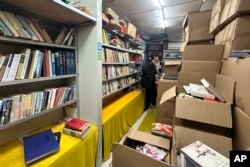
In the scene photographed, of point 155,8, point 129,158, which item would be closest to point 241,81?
point 129,158

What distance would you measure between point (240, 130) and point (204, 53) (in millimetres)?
1043

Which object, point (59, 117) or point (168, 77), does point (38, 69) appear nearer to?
point (59, 117)

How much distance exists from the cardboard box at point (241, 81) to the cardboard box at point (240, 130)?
0.04 metres

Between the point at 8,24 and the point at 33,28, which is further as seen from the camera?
the point at 33,28

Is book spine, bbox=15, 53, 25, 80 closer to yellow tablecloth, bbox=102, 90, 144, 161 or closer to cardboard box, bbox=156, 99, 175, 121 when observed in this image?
yellow tablecloth, bbox=102, 90, 144, 161

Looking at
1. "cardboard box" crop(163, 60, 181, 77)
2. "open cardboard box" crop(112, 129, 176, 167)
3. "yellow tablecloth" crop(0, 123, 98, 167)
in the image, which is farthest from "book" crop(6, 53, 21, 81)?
"cardboard box" crop(163, 60, 181, 77)

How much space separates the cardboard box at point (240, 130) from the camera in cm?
103

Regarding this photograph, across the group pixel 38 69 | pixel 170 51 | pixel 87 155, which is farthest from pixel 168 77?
pixel 170 51

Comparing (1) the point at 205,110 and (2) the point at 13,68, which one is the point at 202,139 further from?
(2) the point at 13,68

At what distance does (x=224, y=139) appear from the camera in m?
1.19

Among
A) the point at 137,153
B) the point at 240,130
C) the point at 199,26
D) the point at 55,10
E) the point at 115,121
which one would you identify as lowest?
the point at 115,121

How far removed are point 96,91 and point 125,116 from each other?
1227mm

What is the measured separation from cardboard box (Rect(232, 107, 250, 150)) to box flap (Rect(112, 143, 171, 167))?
1.95 feet

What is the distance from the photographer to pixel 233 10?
1.37 meters
